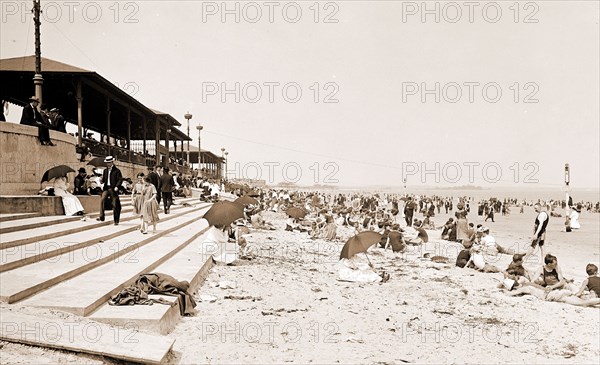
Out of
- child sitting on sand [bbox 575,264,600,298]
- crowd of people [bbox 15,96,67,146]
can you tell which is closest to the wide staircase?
crowd of people [bbox 15,96,67,146]

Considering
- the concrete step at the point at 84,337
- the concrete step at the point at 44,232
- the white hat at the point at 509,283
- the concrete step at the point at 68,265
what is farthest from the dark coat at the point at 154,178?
the white hat at the point at 509,283

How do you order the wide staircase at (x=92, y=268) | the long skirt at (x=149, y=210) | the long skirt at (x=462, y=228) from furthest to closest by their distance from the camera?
the long skirt at (x=462, y=228) < the long skirt at (x=149, y=210) < the wide staircase at (x=92, y=268)

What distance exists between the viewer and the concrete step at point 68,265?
15.9 ft

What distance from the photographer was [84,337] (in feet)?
13.0

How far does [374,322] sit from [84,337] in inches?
159

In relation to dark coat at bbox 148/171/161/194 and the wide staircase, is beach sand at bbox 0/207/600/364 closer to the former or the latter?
the wide staircase

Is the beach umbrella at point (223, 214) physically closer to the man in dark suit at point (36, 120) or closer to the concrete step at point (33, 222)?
the concrete step at point (33, 222)

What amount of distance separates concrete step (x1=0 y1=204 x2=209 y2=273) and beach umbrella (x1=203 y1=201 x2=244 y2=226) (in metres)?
1.95

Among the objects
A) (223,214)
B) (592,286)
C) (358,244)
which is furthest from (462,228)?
(223,214)

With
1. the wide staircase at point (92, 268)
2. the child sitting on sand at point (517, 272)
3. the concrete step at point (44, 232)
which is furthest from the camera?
the child sitting on sand at point (517, 272)

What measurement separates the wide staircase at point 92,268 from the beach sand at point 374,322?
46 cm

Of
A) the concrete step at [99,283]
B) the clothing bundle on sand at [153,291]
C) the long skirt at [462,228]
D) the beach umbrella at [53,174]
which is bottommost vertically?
the long skirt at [462,228]

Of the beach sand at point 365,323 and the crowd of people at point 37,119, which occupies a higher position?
the crowd of people at point 37,119

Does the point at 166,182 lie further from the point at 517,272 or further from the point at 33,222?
the point at 517,272
